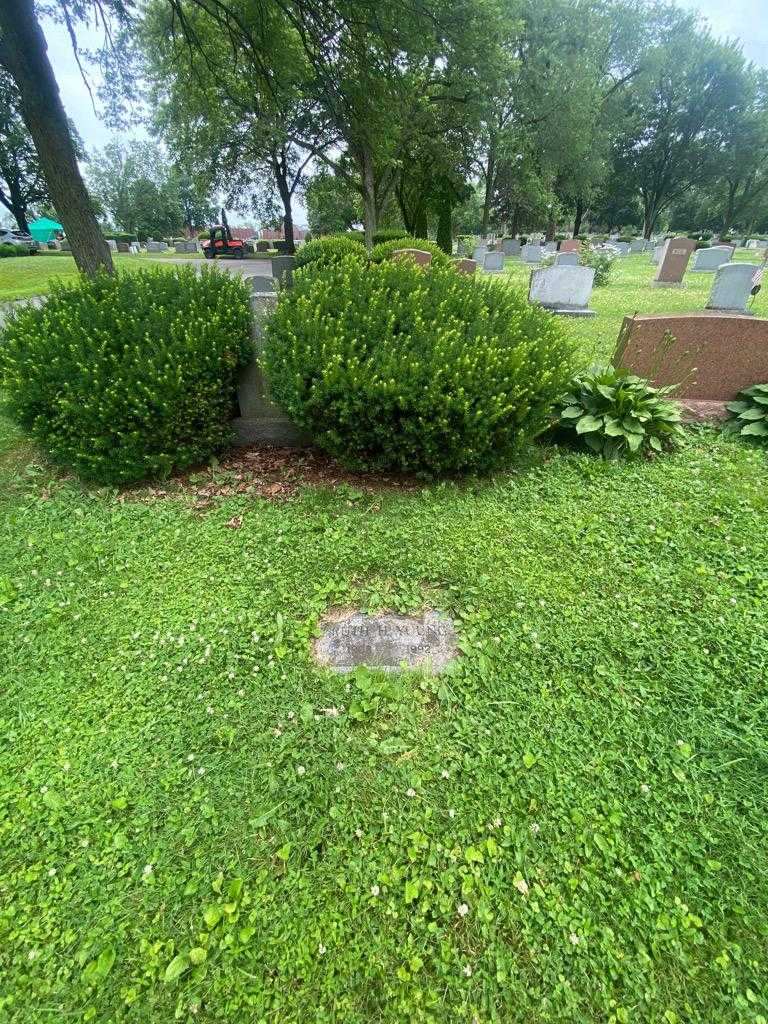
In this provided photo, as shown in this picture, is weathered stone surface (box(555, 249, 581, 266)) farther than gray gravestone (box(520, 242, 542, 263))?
No

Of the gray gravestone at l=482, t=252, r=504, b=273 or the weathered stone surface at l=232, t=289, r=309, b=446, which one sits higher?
the gray gravestone at l=482, t=252, r=504, b=273

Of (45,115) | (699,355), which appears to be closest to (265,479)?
(699,355)

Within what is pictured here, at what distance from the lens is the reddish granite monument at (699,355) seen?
433 centimetres

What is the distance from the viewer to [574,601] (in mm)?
2656

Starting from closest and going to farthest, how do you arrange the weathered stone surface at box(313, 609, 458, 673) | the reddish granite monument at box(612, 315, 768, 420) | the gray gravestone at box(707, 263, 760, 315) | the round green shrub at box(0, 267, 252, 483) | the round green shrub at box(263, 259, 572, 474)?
the weathered stone surface at box(313, 609, 458, 673), the round green shrub at box(263, 259, 572, 474), the round green shrub at box(0, 267, 252, 483), the reddish granite monument at box(612, 315, 768, 420), the gray gravestone at box(707, 263, 760, 315)

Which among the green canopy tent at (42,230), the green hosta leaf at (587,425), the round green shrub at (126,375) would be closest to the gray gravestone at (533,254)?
the green hosta leaf at (587,425)

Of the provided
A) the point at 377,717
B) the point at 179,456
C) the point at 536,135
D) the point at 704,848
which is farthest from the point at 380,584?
the point at 536,135

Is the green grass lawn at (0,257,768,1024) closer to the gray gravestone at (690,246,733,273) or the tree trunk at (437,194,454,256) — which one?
the gray gravestone at (690,246,733,273)

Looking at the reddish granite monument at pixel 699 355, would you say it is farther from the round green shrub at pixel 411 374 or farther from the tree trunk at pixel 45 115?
the tree trunk at pixel 45 115

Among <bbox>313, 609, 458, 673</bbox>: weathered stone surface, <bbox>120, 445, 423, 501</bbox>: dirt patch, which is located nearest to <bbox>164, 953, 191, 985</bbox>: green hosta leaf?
<bbox>313, 609, 458, 673</bbox>: weathered stone surface

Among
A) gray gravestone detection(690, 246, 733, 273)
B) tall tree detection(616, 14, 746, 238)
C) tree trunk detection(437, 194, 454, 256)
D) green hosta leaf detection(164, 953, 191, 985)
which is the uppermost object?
tall tree detection(616, 14, 746, 238)

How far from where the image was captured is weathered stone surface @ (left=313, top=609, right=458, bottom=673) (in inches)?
94.9

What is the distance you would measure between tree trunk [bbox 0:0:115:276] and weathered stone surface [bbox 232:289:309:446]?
2239 millimetres

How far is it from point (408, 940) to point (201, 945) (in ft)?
2.22
